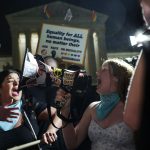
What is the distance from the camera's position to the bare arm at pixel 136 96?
1066 millimetres

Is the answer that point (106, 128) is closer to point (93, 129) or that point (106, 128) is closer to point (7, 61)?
point (93, 129)

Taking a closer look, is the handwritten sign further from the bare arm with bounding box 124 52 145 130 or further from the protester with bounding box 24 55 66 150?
the bare arm with bounding box 124 52 145 130

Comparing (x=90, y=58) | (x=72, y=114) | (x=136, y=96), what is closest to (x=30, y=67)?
(x=72, y=114)

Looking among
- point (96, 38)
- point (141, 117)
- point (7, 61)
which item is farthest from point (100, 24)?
point (141, 117)

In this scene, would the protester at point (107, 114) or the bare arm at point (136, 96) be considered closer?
the bare arm at point (136, 96)

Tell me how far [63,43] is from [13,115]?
173cm

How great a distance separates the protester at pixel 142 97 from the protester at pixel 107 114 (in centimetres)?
108

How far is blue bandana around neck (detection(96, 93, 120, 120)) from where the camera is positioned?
2279mm

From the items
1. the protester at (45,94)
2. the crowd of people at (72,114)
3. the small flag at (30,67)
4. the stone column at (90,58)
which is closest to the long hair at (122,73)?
the crowd of people at (72,114)

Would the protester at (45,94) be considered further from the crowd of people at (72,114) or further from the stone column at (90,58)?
the stone column at (90,58)

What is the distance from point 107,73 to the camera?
7.58 feet

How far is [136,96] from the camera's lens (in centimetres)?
107

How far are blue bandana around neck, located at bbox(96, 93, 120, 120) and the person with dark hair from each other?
0.53m

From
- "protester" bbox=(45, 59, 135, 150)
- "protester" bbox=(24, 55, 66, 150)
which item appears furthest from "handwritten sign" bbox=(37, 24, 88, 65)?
"protester" bbox=(45, 59, 135, 150)
